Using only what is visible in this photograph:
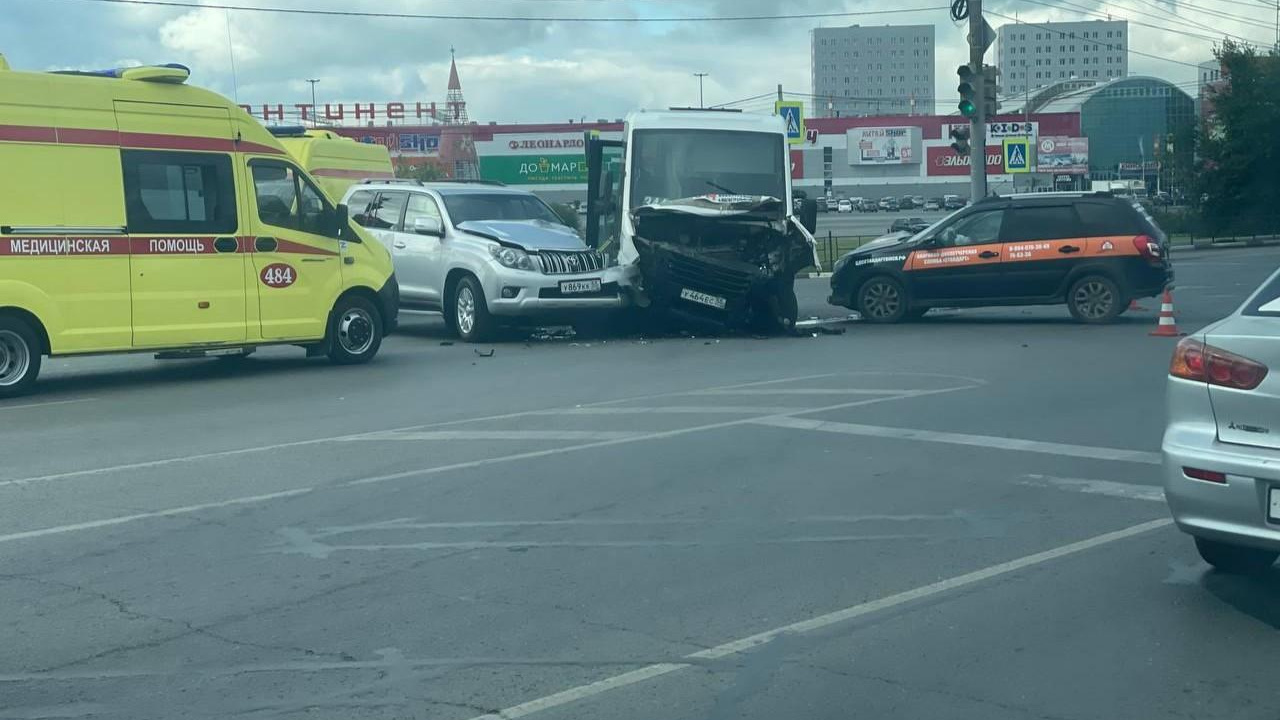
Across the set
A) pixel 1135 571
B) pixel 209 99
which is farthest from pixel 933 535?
pixel 209 99

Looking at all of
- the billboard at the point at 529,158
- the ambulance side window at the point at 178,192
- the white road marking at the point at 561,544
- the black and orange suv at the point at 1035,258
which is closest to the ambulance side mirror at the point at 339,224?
the ambulance side window at the point at 178,192

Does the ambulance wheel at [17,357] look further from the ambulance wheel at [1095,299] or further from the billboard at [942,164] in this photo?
the billboard at [942,164]

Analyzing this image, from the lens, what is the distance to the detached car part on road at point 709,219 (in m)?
18.2

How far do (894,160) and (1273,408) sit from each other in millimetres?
101651

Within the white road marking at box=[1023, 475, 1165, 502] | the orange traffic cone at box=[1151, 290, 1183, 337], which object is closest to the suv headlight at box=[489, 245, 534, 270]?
the orange traffic cone at box=[1151, 290, 1183, 337]

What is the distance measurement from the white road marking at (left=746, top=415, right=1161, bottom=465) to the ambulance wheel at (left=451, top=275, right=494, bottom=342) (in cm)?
708

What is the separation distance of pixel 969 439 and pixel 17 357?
8.69 m

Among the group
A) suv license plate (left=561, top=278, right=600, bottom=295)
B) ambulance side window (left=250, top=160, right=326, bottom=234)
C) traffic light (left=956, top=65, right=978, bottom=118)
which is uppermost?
traffic light (left=956, top=65, right=978, bottom=118)

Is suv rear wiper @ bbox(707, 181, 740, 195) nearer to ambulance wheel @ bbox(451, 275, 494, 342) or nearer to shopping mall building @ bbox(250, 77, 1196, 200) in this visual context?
ambulance wheel @ bbox(451, 275, 494, 342)

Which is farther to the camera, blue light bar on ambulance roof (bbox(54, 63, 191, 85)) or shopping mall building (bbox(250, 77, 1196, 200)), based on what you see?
shopping mall building (bbox(250, 77, 1196, 200))

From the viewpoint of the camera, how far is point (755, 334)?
1902cm

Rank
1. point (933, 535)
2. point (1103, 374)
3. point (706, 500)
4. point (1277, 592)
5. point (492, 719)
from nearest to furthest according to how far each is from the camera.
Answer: point (492, 719), point (1277, 592), point (933, 535), point (706, 500), point (1103, 374)

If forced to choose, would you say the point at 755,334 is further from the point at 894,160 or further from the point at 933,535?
the point at 894,160

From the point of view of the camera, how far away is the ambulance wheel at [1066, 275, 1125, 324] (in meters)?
19.5
